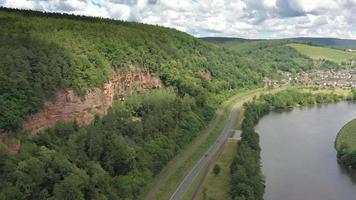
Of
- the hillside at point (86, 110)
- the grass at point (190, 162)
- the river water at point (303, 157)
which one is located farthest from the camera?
the river water at point (303, 157)

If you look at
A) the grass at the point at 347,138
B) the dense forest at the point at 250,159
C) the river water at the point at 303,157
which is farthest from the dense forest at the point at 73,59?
the grass at the point at 347,138

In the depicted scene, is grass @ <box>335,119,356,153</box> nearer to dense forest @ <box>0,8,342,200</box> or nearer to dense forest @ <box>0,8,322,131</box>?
dense forest @ <box>0,8,342,200</box>

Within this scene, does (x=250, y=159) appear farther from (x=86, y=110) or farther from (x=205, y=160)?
(x=86, y=110)

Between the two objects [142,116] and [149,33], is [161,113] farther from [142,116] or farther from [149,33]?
[149,33]

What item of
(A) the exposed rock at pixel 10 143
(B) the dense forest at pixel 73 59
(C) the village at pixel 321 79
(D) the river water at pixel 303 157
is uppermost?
(B) the dense forest at pixel 73 59

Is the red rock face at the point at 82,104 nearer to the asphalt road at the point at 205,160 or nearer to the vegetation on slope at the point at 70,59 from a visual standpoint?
the vegetation on slope at the point at 70,59

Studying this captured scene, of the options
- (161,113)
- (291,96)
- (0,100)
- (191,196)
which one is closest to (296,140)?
(161,113)
